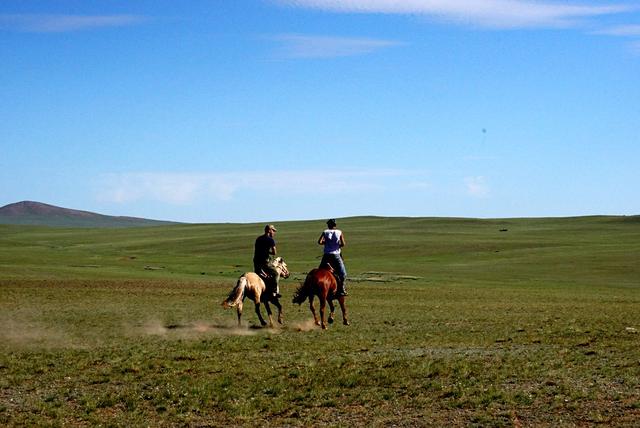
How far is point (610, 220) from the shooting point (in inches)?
6176

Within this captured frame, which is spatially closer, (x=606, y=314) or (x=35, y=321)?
(x=35, y=321)

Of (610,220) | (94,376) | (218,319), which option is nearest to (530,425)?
(94,376)

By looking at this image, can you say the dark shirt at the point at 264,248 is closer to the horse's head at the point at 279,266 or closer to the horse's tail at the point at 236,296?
the horse's head at the point at 279,266

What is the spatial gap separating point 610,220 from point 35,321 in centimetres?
14182

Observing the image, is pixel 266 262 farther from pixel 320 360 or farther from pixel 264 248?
pixel 320 360

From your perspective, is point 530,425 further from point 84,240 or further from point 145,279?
point 84,240

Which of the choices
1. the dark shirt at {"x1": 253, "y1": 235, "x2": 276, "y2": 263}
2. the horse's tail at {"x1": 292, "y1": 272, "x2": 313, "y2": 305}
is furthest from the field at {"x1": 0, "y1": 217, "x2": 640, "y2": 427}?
the dark shirt at {"x1": 253, "y1": 235, "x2": 276, "y2": 263}

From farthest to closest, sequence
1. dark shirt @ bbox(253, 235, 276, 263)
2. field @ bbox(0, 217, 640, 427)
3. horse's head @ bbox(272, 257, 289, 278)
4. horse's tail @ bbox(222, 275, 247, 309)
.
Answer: horse's head @ bbox(272, 257, 289, 278)
dark shirt @ bbox(253, 235, 276, 263)
horse's tail @ bbox(222, 275, 247, 309)
field @ bbox(0, 217, 640, 427)

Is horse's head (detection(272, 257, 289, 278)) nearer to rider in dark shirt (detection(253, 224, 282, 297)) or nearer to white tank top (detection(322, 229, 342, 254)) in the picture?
rider in dark shirt (detection(253, 224, 282, 297))

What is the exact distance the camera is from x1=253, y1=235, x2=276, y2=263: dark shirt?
2512 cm

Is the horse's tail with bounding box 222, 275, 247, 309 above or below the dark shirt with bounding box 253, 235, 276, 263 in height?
below

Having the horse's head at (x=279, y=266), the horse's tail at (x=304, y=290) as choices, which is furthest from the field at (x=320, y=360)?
the horse's head at (x=279, y=266)

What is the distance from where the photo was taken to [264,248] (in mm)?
25219

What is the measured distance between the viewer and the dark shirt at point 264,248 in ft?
82.4
